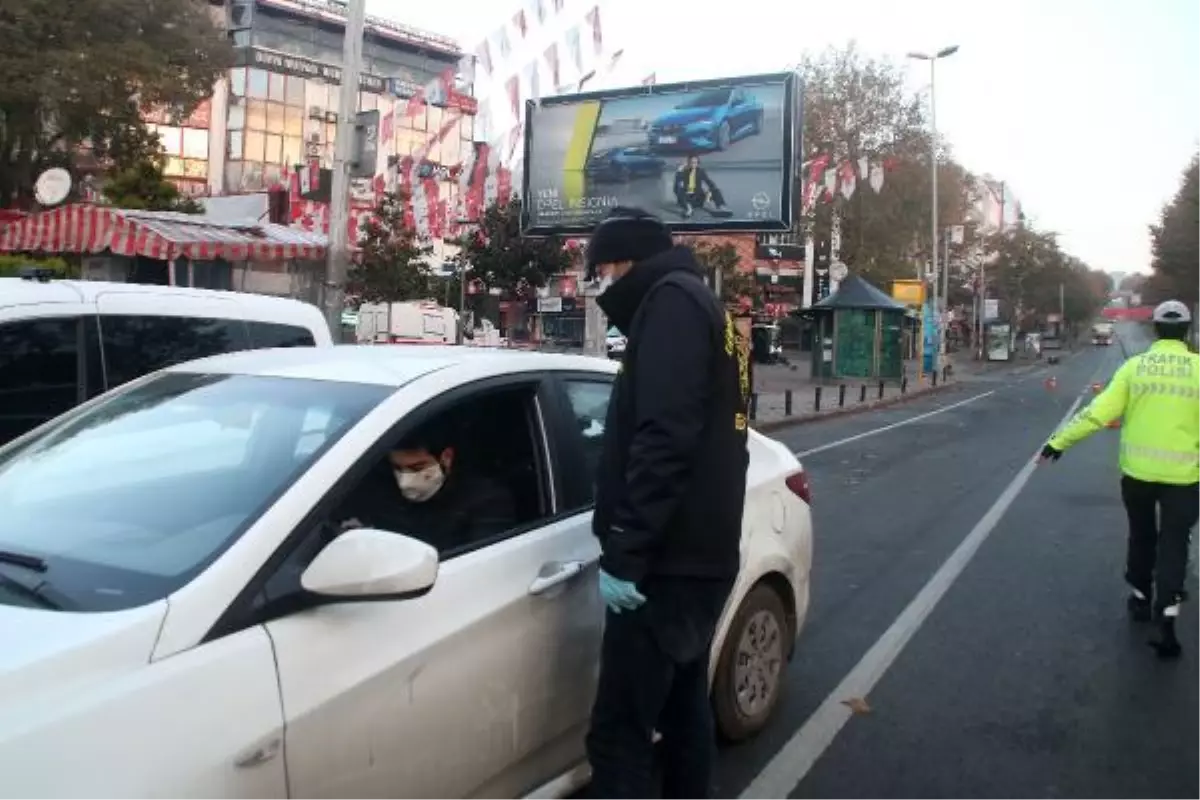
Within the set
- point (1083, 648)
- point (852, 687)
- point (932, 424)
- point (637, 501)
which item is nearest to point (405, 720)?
point (637, 501)

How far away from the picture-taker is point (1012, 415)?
25781 mm

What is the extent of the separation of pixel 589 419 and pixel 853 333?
3706 cm

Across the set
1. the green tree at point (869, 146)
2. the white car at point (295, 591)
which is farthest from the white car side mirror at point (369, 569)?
the green tree at point (869, 146)

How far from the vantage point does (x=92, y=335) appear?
5.32 metres

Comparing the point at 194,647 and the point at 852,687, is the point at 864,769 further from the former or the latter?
the point at 194,647

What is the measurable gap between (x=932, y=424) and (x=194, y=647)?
21.9 meters

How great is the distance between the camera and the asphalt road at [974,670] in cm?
418

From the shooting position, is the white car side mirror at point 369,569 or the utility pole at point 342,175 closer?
the white car side mirror at point 369,569

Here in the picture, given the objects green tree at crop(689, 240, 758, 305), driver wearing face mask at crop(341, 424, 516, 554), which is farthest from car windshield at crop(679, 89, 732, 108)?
driver wearing face mask at crop(341, 424, 516, 554)

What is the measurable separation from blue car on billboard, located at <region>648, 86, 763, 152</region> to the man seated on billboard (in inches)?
15.8

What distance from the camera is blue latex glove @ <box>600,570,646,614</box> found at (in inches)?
113

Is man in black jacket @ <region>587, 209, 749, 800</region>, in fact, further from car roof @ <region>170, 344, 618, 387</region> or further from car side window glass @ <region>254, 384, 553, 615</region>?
car roof @ <region>170, 344, 618, 387</region>

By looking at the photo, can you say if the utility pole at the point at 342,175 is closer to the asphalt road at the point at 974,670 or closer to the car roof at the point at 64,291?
the asphalt road at the point at 974,670

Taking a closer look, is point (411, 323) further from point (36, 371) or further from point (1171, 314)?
point (1171, 314)
